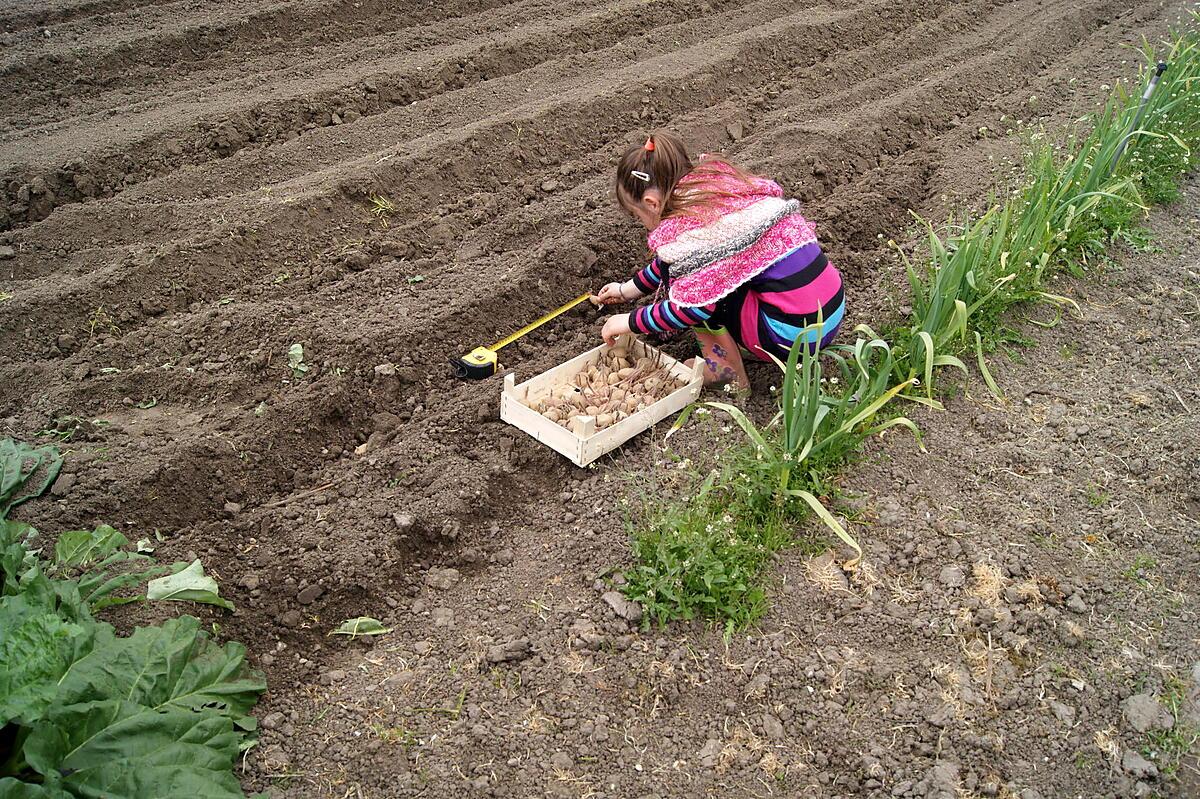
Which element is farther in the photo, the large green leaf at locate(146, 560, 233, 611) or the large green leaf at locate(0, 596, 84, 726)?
the large green leaf at locate(146, 560, 233, 611)

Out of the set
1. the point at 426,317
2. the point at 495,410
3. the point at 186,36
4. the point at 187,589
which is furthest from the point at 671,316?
the point at 186,36

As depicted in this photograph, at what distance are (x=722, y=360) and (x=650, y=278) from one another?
0.49 metres

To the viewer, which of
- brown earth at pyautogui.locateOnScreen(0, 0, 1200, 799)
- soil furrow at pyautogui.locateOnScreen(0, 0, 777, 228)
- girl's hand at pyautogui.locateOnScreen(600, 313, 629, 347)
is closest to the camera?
brown earth at pyautogui.locateOnScreen(0, 0, 1200, 799)

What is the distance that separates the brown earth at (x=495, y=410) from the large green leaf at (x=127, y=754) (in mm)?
258

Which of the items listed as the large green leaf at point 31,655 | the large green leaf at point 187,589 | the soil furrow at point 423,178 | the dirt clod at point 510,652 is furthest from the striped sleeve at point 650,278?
the large green leaf at point 31,655

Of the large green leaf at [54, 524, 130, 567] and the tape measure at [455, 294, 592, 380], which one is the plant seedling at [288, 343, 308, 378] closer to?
the tape measure at [455, 294, 592, 380]

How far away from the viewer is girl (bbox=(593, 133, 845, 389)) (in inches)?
145

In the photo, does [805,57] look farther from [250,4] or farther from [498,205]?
[250,4]

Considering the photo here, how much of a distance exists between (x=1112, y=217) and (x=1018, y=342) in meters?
1.14

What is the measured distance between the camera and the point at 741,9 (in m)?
7.30

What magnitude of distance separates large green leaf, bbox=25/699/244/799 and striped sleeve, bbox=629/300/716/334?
2.14m

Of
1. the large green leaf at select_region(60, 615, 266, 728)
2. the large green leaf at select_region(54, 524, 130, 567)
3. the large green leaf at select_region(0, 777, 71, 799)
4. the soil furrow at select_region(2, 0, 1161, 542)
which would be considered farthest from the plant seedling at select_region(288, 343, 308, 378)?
the large green leaf at select_region(0, 777, 71, 799)

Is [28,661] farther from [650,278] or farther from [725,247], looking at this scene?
[650,278]

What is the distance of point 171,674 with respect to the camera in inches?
104
